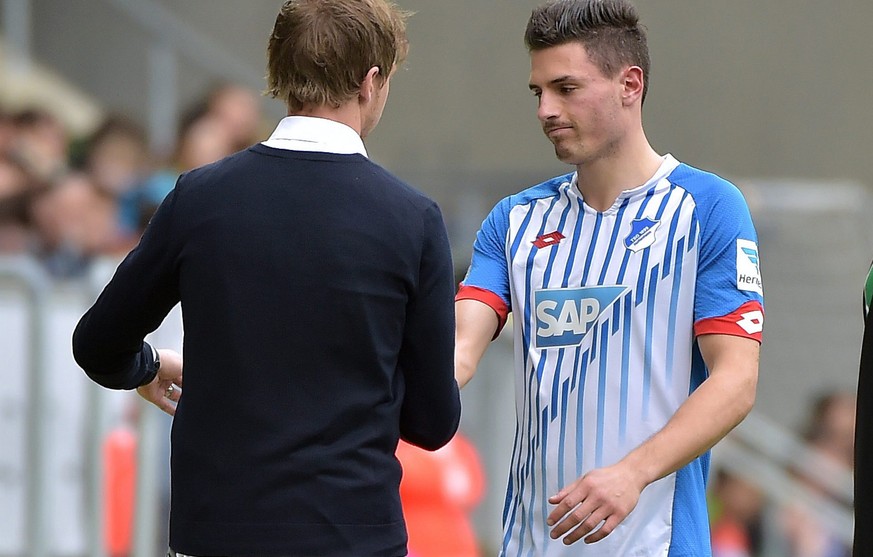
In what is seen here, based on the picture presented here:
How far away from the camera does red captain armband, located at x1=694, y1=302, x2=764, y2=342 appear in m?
2.35

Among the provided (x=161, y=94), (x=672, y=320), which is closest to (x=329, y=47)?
(x=672, y=320)

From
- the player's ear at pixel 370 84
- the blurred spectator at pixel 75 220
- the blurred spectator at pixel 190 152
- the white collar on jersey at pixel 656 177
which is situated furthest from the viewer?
the blurred spectator at pixel 190 152

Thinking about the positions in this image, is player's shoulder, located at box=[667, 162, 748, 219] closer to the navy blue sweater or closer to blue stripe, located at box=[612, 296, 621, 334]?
blue stripe, located at box=[612, 296, 621, 334]

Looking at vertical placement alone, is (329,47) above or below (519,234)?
above

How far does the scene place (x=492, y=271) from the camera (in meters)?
2.64

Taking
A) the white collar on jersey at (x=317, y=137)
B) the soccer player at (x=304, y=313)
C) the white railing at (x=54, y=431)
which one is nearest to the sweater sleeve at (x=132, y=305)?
the soccer player at (x=304, y=313)

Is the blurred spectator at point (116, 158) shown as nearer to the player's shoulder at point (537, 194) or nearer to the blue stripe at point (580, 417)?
the player's shoulder at point (537, 194)

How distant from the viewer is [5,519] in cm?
455

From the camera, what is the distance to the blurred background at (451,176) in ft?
15.0

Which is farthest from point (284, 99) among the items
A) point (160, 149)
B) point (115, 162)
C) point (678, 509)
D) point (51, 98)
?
point (51, 98)

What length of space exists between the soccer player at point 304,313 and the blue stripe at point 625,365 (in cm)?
41

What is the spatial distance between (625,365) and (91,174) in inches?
205

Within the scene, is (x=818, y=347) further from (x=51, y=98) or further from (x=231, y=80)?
(x=51, y=98)

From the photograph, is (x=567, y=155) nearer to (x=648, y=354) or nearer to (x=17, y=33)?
(x=648, y=354)
